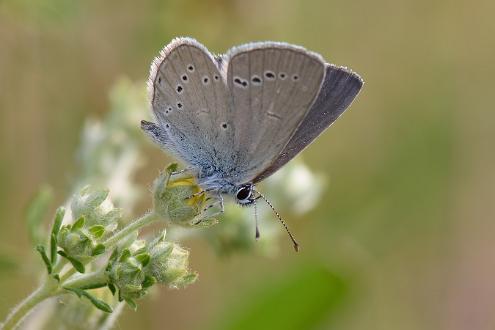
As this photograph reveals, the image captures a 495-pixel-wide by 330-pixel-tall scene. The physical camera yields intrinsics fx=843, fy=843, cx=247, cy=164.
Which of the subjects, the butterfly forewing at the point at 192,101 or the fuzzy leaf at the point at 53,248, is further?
the butterfly forewing at the point at 192,101

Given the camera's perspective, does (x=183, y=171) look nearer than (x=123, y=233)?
No

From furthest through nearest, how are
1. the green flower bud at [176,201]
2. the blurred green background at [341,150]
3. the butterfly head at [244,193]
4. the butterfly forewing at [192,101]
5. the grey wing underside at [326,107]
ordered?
1. the blurred green background at [341,150]
2. the butterfly head at [244,193]
3. the butterfly forewing at [192,101]
4. the grey wing underside at [326,107]
5. the green flower bud at [176,201]

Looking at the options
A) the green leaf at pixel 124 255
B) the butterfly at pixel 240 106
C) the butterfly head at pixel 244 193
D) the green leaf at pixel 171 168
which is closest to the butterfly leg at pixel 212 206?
the butterfly at pixel 240 106

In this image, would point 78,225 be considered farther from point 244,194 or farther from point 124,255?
point 244,194

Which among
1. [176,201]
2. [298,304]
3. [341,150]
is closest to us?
[176,201]

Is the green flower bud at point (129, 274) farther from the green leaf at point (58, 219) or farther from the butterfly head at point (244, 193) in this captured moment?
the butterfly head at point (244, 193)

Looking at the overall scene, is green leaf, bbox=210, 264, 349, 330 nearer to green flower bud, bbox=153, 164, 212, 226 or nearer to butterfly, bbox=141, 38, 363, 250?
butterfly, bbox=141, 38, 363, 250

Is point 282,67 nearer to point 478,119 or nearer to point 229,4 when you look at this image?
point 229,4

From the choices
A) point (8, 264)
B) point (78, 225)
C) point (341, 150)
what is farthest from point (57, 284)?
point (341, 150)
